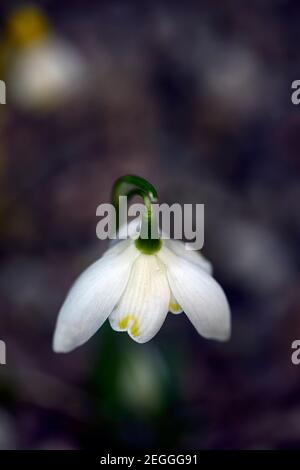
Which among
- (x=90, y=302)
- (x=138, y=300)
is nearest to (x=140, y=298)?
(x=138, y=300)

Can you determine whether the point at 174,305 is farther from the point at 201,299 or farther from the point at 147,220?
the point at 147,220

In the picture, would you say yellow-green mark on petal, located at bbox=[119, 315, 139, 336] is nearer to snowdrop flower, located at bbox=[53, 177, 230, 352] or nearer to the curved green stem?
snowdrop flower, located at bbox=[53, 177, 230, 352]

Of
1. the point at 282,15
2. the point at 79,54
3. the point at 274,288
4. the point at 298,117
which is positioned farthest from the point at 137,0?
the point at 274,288

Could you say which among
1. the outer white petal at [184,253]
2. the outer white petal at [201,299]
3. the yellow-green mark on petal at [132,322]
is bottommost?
the yellow-green mark on petal at [132,322]

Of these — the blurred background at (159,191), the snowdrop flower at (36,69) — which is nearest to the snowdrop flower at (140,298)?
the blurred background at (159,191)

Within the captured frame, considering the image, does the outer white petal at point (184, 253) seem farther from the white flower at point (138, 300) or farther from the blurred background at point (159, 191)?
the blurred background at point (159, 191)

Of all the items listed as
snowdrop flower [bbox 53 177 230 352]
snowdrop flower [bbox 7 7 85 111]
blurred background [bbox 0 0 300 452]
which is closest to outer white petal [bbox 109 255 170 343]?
snowdrop flower [bbox 53 177 230 352]

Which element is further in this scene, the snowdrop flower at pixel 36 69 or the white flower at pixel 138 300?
the snowdrop flower at pixel 36 69

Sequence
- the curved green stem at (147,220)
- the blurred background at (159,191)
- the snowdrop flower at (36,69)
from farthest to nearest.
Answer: the snowdrop flower at (36,69)
the blurred background at (159,191)
the curved green stem at (147,220)

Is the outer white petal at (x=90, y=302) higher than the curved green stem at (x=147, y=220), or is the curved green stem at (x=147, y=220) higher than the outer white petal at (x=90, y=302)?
the curved green stem at (x=147, y=220)
